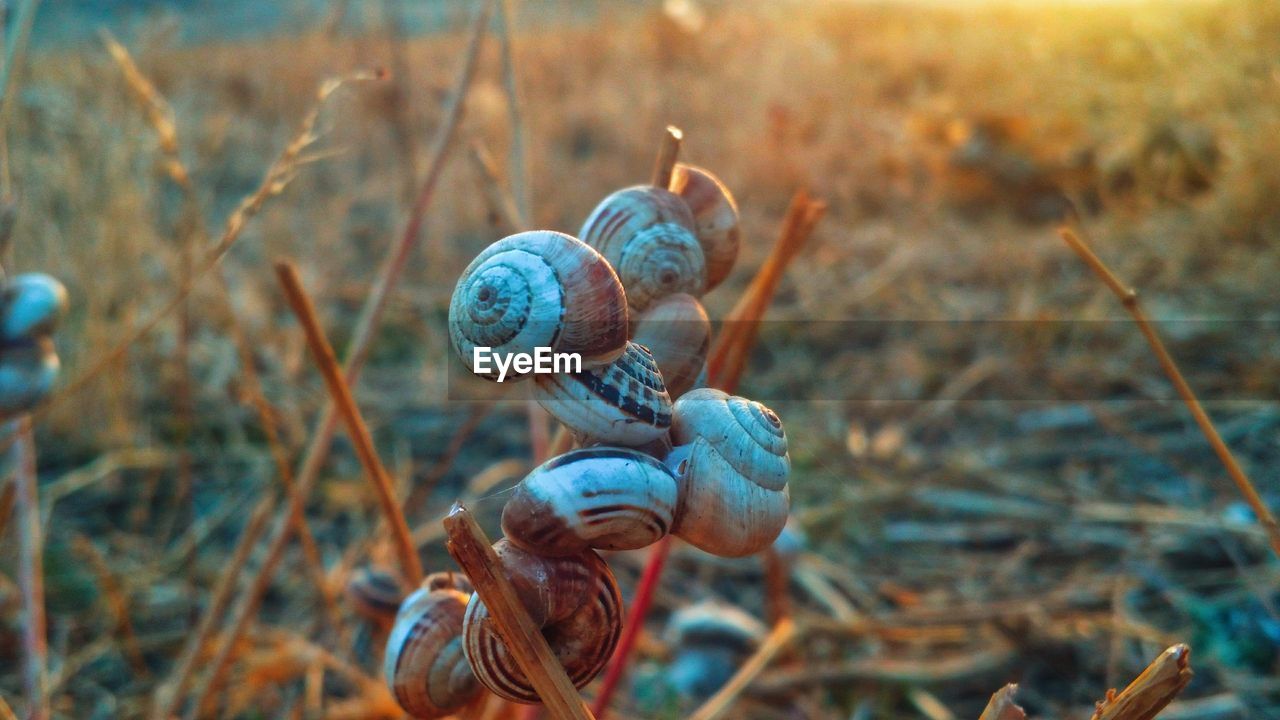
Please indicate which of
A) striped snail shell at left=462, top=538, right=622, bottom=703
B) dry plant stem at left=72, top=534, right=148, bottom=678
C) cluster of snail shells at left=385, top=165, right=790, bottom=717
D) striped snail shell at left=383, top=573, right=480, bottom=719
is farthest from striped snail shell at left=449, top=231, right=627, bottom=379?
dry plant stem at left=72, top=534, right=148, bottom=678

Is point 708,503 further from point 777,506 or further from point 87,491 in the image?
point 87,491

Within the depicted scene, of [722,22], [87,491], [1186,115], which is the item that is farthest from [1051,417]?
[722,22]

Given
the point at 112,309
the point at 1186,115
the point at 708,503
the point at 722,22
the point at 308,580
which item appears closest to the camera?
the point at 708,503

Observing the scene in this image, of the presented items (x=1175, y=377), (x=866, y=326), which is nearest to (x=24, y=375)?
(x=1175, y=377)

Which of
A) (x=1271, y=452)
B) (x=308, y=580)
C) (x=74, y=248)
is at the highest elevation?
(x=74, y=248)

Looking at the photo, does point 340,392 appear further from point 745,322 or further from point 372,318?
point 745,322

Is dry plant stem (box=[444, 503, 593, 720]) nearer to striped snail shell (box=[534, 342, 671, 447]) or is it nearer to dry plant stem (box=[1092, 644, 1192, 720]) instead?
striped snail shell (box=[534, 342, 671, 447])

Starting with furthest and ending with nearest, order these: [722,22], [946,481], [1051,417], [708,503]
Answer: [722,22] < [1051,417] < [946,481] < [708,503]
